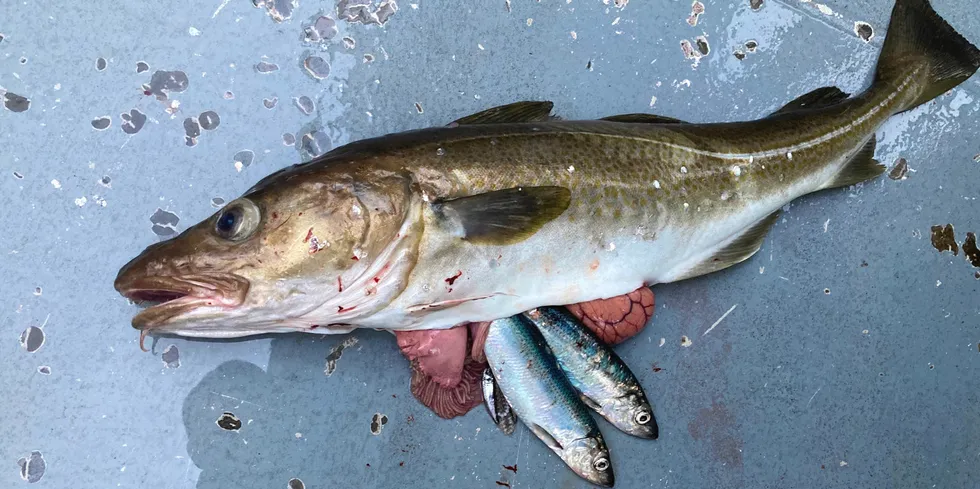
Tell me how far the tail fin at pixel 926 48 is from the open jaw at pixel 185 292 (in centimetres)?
241

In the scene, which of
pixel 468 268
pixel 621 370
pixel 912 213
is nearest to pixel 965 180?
pixel 912 213

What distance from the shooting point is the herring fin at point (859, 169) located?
2301 mm

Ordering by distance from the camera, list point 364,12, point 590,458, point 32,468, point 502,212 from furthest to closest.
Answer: point 364,12 → point 590,458 → point 32,468 → point 502,212

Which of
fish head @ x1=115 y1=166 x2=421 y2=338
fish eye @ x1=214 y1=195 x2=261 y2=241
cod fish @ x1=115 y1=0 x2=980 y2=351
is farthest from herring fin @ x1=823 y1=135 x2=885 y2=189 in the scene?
fish eye @ x1=214 y1=195 x2=261 y2=241

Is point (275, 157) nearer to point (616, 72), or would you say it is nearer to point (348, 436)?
point (348, 436)

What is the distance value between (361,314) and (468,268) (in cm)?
33

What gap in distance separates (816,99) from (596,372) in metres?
1.32

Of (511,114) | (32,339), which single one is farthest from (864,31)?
(32,339)

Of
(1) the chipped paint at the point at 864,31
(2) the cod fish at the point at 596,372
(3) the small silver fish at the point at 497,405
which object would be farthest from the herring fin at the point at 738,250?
(1) the chipped paint at the point at 864,31

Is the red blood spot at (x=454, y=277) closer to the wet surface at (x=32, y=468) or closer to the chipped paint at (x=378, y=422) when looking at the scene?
the chipped paint at (x=378, y=422)

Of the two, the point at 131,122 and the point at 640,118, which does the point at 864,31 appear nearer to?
the point at 640,118

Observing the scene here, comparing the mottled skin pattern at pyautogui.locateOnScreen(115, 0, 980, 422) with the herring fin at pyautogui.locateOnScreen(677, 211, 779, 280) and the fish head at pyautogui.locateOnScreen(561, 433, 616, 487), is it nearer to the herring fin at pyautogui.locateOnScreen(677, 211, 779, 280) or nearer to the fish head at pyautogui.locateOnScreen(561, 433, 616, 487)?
the herring fin at pyautogui.locateOnScreen(677, 211, 779, 280)

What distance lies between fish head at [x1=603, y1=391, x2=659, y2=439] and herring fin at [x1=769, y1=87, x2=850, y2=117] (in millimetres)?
1179

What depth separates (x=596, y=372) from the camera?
2137 mm
